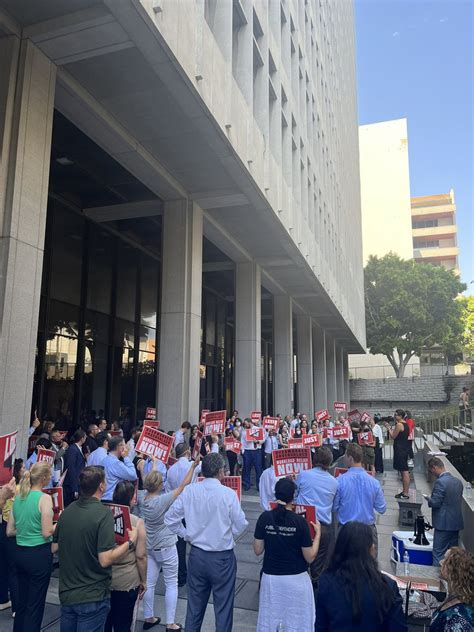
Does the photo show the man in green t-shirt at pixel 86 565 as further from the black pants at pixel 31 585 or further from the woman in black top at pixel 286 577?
the woman in black top at pixel 286 577

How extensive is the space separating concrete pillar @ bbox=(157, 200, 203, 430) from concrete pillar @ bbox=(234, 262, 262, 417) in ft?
19.9

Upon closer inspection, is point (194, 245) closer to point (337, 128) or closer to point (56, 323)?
point (56, 323)

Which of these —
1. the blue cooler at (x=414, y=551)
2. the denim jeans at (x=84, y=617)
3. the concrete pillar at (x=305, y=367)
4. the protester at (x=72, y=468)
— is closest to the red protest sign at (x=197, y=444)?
the protester at (x=72, y=468)

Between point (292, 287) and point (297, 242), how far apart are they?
7.21 metres

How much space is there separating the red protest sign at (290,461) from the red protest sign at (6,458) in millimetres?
3240

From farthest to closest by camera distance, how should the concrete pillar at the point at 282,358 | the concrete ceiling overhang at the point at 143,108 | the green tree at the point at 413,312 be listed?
the green tree at the point at 413,312
the concrete pillar at the point at 282,358
the concrete ceiling overhang at the point at 143,108

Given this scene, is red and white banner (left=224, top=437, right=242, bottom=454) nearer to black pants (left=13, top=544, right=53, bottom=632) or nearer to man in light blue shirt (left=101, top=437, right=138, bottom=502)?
man in light blue shirt (left=101, top=437, right=138, bottom=502)

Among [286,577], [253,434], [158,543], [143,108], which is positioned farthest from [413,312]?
[286,577]

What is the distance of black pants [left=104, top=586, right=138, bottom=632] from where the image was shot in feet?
13.8

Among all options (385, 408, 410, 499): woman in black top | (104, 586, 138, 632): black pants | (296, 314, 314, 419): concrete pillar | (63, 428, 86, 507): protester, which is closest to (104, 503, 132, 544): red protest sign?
(104, 586, 138, 632): black pants

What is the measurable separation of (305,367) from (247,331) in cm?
1292

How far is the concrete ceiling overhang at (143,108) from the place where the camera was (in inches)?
304

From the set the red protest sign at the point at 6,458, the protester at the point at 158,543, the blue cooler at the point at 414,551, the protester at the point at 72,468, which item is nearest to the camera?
the protester at the point at 158,543

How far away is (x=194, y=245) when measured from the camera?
14508 millimetres
